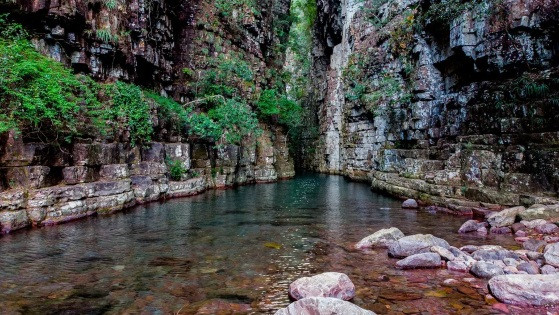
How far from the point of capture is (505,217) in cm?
760

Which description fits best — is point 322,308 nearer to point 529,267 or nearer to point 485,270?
point 485,270

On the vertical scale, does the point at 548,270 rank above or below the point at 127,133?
below

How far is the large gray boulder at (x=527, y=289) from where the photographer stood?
375 centimetres

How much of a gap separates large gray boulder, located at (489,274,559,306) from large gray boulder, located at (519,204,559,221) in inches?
154

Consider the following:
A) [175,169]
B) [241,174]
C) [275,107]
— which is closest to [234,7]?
[275,107]

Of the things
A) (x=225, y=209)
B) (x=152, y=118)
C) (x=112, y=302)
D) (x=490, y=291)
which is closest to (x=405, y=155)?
(x=225, y=209)

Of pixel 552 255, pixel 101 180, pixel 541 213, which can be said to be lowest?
pixel 552 255

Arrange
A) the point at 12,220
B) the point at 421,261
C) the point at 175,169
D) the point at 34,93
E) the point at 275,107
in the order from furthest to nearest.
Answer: the point at 275,107
the point at 175,169
the point at 34,93
the point at 12,220
the point at 421,261

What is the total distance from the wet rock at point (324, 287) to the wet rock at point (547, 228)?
4695mm

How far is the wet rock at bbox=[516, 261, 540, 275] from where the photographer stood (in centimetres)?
449

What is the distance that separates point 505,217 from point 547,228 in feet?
3.48

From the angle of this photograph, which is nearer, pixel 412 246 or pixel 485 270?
pixel 485 270

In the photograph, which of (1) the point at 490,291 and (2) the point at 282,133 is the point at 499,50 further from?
(2) the point at 282,133

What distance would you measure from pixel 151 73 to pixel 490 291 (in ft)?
56.4
